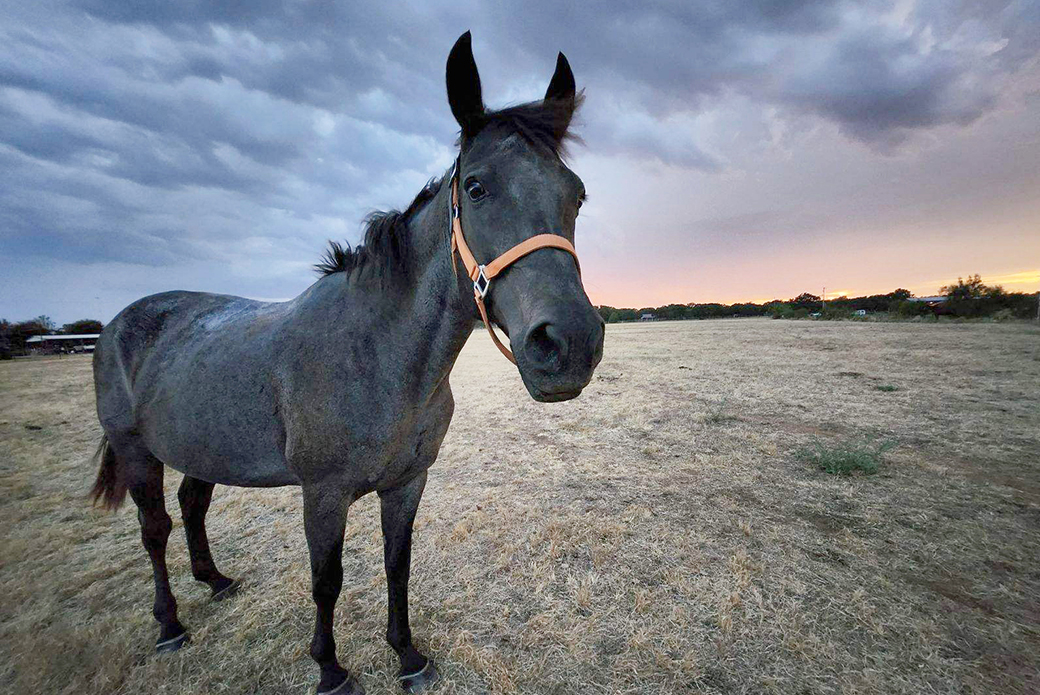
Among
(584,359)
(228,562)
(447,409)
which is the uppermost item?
(584,359)

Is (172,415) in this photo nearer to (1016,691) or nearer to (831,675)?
(831,675)

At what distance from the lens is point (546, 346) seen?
136 cm

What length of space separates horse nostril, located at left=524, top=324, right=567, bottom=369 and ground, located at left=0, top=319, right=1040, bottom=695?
85.6 inches

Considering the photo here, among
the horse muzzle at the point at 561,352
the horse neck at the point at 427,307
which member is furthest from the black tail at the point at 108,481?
the horse muzzle at the point at 561,352

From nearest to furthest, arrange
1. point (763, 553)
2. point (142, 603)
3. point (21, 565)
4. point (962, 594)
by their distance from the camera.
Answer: point (962, 594) < point (142, 603) < point (763, 553) < point (21, 565)

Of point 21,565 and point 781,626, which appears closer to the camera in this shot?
point 781,626

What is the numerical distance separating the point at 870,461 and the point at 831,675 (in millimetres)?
3807

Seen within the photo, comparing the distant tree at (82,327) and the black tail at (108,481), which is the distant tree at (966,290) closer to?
the black tail at (108,481)

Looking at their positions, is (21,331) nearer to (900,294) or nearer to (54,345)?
(54,345)

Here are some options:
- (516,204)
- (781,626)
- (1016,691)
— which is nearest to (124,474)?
(516,204)

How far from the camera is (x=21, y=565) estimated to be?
359cm

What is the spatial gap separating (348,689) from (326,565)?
93 cm

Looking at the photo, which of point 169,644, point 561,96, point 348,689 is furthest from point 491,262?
point 169,644

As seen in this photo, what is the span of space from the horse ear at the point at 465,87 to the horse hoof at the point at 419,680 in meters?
3.12
